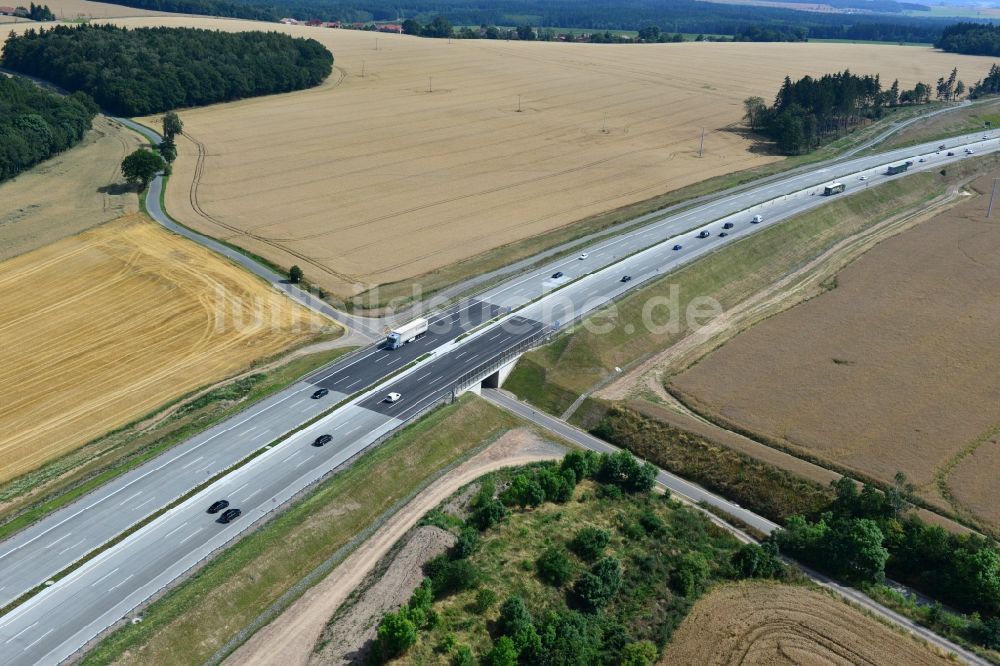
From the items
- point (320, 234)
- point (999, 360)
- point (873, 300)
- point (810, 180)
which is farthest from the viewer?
point (810, 180)

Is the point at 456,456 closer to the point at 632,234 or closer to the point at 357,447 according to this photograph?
the point at 357,447

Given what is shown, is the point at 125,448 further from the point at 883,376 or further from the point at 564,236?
the point at 883,376

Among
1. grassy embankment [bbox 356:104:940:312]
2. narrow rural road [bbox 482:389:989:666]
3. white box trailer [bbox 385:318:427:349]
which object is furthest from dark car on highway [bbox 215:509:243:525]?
grassy embankment [bbox 356:104:940:312]

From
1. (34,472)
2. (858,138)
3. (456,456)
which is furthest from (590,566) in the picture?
(858,138)

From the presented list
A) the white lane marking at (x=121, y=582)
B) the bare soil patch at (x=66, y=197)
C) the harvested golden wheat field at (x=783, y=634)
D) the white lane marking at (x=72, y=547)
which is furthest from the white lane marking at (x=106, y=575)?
the bare soil patch at (x=66, y=197)

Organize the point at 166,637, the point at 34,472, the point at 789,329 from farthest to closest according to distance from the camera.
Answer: the point at 789,329, the point at 34,472, the point at 166,637

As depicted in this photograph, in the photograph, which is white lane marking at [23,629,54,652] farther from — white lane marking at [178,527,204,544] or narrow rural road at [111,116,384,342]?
narrow rural road at [111,116,384,342]
